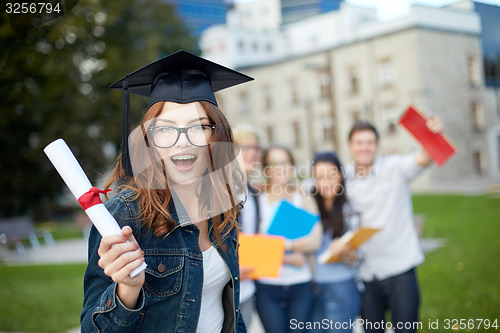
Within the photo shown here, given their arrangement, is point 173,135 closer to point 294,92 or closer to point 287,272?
point 287,272

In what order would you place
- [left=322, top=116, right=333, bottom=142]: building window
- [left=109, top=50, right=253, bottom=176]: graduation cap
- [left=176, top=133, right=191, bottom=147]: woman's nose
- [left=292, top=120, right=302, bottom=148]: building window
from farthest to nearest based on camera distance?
1. [left=292, top=120, right=302, bottom=148]: building window
2. [left=322, top=116, right=333, bottom=142]: building window
3. [left=109, top=50, right=253, bottom=176]: graduation cap
4. [left=176, top=133, right=191, bottom=147]: woman's nose

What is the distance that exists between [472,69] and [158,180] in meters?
3.95

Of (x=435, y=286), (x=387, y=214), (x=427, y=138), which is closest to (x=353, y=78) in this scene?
(x=435, y=286)

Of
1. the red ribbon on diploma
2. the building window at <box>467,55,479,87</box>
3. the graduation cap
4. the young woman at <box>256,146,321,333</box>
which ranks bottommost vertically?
the young woman at <box>256,146,321,333</box>

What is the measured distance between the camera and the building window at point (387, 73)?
30.3 feet

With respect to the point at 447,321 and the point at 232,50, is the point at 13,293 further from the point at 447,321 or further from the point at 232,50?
the point at 232,50

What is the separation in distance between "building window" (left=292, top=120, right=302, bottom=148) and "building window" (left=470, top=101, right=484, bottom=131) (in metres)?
21.6

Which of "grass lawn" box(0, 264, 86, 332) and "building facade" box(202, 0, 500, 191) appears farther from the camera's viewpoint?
"grass lawn" box(0, 264, 86, 332)

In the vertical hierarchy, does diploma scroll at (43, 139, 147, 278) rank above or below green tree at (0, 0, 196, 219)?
below

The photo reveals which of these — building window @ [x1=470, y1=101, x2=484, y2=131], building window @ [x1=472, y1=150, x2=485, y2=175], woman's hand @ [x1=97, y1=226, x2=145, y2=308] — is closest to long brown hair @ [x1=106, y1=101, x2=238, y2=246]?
woman's hand @ [x1=97, y1=226, x2=145, y2=308]

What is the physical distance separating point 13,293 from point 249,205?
5701 mm

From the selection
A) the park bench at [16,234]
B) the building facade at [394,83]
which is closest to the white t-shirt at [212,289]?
the building facade at [394,83]

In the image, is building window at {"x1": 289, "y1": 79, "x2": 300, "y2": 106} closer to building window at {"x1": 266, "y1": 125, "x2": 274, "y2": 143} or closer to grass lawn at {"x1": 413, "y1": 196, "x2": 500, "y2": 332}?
building window at {"x1": 266, "y1": 125, "x2": 274, "y2": 143}

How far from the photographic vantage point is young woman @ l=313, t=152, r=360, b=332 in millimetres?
3264
